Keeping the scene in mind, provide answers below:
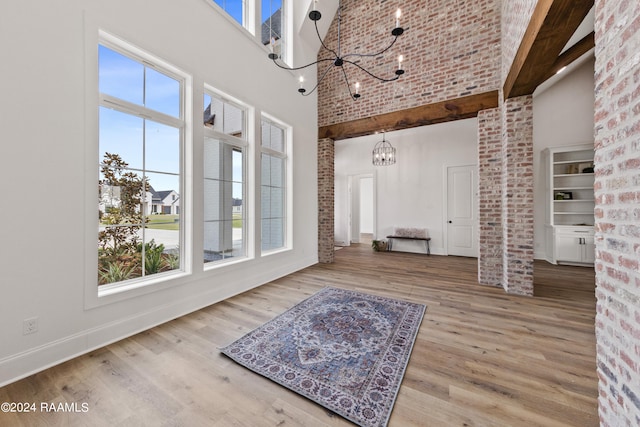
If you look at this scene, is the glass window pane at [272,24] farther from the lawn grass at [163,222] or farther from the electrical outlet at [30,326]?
the electrical outlet at [30,326]

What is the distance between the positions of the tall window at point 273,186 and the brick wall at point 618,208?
3822 mm

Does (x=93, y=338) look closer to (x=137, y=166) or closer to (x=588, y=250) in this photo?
(x=137, y=166)

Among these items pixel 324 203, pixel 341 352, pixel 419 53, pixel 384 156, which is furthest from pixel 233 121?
pixel 384 156

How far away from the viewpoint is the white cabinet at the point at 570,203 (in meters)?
4.87

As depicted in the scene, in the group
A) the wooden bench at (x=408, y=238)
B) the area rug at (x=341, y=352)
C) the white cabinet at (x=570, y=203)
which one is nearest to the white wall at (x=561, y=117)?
the white cabinet at (x=570, y=203)

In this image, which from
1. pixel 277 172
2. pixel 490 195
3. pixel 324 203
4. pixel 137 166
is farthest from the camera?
pixel 324 203

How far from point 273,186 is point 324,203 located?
1.39 m

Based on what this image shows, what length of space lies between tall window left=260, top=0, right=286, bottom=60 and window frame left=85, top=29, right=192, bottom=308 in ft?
7.11

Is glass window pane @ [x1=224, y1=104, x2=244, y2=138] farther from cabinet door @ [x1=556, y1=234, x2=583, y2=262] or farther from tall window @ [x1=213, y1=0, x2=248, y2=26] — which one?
cabinet door @ [x1=556, y1=234, x2=583, y2=262]

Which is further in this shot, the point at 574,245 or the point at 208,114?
the point at 574,245

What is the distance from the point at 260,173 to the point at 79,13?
8.00 ft

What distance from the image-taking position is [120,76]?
248cm

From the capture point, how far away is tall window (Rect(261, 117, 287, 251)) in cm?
427

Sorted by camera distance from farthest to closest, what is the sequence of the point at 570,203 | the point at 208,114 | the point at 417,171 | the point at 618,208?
the point at 417,171 < the point at 570,203 < the point at 208,114 < the point at 618,208
